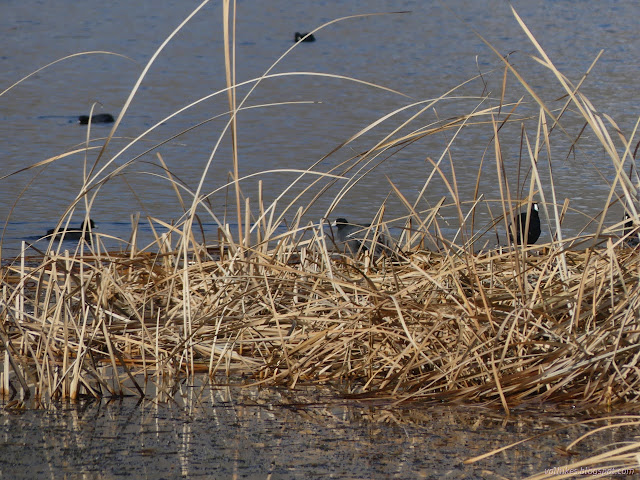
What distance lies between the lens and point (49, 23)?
884 inches

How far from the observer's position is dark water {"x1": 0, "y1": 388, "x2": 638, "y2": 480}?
8.08 ft

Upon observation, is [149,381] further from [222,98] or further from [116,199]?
[222,98]

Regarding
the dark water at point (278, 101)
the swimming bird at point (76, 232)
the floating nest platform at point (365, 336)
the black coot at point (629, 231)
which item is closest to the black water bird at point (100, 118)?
the dark water at point (278, 101)

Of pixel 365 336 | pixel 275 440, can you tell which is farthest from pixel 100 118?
pixel 275 440

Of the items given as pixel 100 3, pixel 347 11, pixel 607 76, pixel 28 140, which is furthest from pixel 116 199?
pixel 100 3

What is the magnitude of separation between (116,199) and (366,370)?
4.61 metres

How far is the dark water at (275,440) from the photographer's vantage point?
8.08 feet

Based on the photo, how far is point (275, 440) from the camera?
2.69 meters

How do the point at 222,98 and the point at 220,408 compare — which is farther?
the point at 222,98

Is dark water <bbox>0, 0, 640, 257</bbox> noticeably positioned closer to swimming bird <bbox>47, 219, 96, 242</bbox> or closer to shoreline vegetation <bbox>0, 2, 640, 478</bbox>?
swimming bird <bbox>47, 219, 96, 242</bbox>

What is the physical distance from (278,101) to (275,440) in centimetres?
A: 956

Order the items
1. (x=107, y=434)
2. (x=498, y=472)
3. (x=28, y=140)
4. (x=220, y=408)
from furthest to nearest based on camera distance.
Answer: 1. (x=28, y=140)
2. (x=220, y=408)
3. (x=107, y=434)
4. (x=498, y=472)

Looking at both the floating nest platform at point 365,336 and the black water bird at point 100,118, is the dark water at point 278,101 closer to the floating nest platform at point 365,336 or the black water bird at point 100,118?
the black water bird at point 100,118

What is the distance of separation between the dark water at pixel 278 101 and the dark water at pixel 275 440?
30.6 inches
